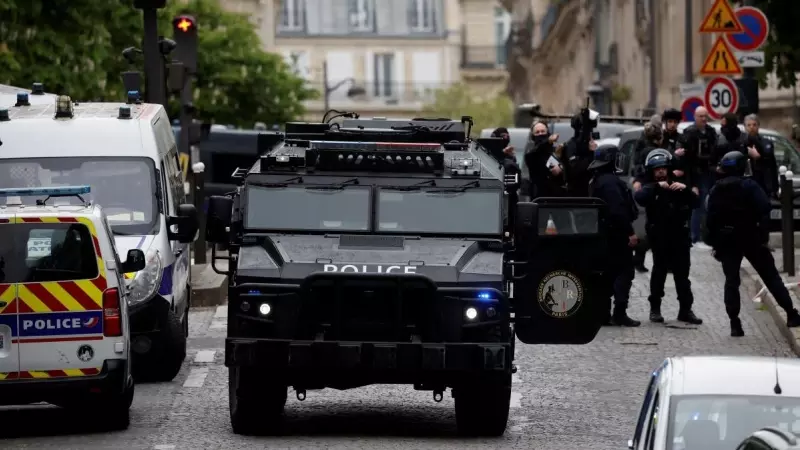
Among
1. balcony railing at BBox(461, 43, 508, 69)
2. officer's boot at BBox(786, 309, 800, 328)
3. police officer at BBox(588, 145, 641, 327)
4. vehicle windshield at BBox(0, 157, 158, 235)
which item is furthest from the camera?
balcony railing at BBox(461, 43, 508, 69)

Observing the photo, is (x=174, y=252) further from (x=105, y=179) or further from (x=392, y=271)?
(x=392, y=271)

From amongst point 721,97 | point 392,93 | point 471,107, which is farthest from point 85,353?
point 392,93

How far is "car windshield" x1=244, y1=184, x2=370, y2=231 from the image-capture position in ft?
48.9

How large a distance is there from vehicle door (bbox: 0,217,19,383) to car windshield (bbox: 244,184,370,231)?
1661 mm

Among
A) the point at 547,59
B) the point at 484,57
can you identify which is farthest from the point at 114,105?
the point at 484,57

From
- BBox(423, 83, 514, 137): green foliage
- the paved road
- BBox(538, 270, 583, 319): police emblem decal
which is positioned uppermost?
BBox(538, 270, 583, 319): police emblem decal

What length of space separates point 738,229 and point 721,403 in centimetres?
1155

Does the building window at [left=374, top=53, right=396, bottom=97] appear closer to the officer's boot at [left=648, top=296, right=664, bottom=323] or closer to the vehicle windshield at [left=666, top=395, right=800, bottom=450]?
the officer's boot at [left=648, top=296, right=664, bottom=323]

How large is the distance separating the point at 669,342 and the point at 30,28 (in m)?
17.3

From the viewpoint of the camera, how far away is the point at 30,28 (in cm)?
3478

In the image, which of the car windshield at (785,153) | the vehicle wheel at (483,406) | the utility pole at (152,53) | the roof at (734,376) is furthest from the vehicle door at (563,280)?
the car windshield at (785,153)

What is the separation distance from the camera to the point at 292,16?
129500mm

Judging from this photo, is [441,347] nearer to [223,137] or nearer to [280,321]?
[280,321]

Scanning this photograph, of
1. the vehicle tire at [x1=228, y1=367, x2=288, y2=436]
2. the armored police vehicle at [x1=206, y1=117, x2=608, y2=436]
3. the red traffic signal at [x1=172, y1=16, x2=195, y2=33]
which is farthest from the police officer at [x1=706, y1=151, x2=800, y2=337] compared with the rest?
the red traffic signal at [x1=172, y1=16, x2=195, y2=33]
